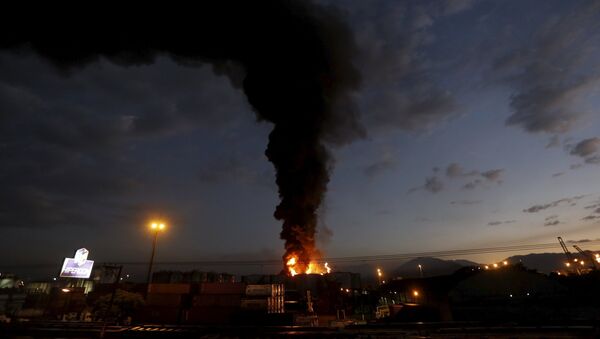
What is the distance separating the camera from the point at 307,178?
5141 cm

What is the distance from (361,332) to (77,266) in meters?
49.3

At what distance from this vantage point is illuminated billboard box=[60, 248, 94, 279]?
4452cm

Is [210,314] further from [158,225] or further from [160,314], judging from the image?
[158,225]

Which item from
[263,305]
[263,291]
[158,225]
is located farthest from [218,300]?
[158,225]

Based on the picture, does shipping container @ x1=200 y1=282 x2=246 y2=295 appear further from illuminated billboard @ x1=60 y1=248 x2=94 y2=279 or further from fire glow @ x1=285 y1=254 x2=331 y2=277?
illuminated billboard @ x1=60 y1=248 x2=94 y2=279

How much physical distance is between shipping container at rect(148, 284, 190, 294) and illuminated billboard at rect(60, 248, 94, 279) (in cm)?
1294

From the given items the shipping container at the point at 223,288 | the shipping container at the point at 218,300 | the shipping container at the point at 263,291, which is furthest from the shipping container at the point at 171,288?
the shipping container at the point at 263,291

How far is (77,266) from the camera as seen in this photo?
4597 centimetres

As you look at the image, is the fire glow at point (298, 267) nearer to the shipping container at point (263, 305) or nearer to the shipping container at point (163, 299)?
the shipping container at point (163, 299)

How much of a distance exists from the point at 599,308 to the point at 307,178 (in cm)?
3860

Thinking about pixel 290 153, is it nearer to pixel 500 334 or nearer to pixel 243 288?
pixel 243 288

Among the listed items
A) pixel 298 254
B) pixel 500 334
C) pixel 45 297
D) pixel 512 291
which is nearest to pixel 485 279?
pixel 512 291

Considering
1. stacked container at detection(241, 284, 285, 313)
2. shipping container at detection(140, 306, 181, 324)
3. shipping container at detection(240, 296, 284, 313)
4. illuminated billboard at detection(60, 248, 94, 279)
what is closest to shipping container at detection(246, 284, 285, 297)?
stacked container at detection(241, 284, 285, 313)

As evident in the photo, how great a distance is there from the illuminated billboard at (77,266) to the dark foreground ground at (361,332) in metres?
31.1
